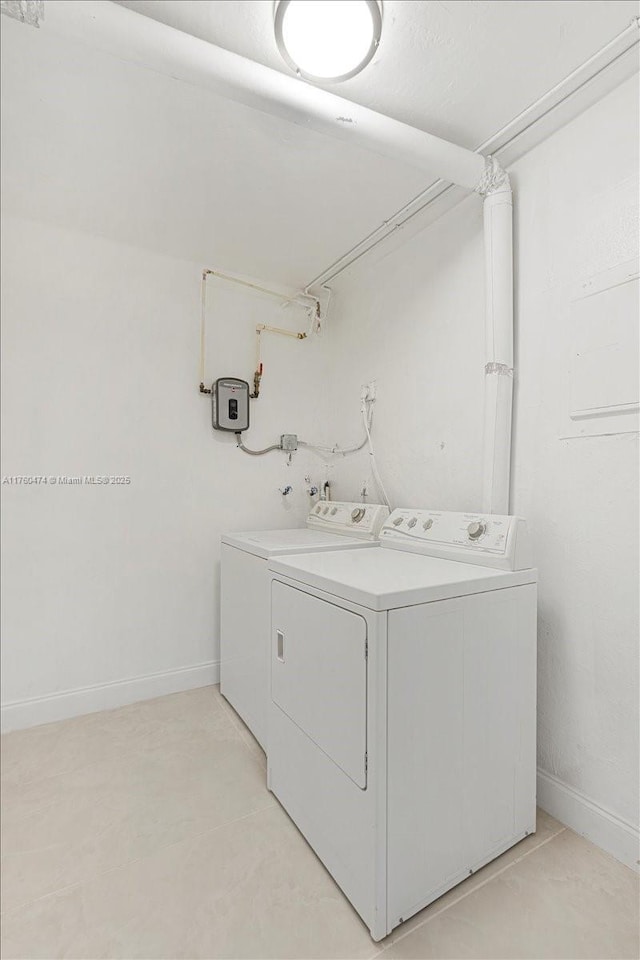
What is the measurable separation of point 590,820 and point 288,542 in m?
1.37

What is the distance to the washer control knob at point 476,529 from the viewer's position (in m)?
1.48

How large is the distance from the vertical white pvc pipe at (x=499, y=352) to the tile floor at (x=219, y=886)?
1069mm

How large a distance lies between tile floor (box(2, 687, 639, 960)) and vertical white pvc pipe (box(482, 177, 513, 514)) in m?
1.07

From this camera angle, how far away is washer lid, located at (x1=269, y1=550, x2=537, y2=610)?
3.49 ft

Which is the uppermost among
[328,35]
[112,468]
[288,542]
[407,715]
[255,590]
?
[328,35]

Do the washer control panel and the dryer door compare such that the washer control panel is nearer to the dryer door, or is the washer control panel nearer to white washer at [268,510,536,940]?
white washer at [268,510,536,940]

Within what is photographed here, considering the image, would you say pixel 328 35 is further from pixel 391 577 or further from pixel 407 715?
pixel 407 715

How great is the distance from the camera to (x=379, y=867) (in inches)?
39.4

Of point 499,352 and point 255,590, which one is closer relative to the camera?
point 499,352

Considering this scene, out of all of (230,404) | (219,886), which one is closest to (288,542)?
(230,404)

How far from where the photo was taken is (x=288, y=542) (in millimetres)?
1937

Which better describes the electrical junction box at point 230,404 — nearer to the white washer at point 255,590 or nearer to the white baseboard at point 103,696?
the white washer at point 255,590

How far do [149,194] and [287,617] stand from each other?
1.81 metres

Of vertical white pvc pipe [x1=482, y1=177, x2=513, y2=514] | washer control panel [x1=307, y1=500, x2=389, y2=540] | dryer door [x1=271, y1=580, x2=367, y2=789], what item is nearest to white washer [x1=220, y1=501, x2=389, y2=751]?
washer control panel [x1=307, y1=500, x2=389, y2=540]
